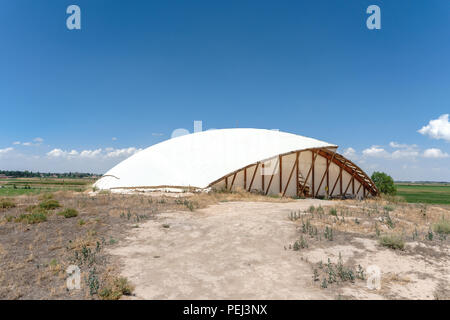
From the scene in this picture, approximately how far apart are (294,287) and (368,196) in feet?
110

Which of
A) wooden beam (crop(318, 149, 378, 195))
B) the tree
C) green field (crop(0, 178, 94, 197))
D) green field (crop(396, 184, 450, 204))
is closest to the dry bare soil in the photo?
green field (crop(0, 178, 94, 197))

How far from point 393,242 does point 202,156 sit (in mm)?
20551

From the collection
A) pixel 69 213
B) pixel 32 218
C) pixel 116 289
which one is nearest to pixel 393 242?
pixel 116 289

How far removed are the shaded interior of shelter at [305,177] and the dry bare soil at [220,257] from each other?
13.0 metres

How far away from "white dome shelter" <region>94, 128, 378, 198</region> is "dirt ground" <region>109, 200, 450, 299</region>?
43.4 feet

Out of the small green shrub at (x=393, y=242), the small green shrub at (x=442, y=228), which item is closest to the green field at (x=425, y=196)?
the small green shrub at (x=442, y=228)

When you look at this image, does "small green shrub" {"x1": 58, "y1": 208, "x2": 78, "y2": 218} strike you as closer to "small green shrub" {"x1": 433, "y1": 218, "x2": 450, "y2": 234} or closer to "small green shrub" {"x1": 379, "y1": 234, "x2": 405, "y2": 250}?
"small green shrub" {"x1": 379, "y1": 234, "x2": 405, "y2": 250}

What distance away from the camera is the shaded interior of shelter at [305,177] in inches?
1049

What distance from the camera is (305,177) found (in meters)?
31.1

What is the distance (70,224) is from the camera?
11.9 m

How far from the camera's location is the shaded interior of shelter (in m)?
26.6

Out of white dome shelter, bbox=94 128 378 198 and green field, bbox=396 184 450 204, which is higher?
white dome shelter, bbox=94 128 378 198

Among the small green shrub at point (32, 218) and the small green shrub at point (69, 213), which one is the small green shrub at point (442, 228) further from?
the small green shrub at point (32, 218)
